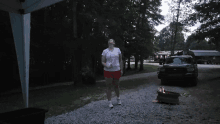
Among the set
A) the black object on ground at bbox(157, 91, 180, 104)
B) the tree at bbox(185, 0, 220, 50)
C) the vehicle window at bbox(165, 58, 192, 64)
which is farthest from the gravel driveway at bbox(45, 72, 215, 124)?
the tree at bbox(185, 0, 220, 50)

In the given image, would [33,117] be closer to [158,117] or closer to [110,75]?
[110,75]

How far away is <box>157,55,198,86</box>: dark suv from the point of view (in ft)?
28.7

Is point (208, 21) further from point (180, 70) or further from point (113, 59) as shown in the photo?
point (113, 59)

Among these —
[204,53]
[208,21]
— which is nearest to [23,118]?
[208,21]

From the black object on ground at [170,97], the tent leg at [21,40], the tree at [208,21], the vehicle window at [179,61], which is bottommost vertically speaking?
the black object on ground at [170,97]

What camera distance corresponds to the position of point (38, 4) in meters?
3.21

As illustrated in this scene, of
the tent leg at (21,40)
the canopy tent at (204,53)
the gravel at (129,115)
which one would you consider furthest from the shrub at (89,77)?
the canopy tent at (204,53)

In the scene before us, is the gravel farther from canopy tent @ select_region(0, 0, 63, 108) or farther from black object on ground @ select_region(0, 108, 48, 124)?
black object on ground @ select_region(0, 108, 48, 124)

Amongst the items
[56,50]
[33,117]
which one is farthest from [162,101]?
[56,50]

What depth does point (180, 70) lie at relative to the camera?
8.88 meters

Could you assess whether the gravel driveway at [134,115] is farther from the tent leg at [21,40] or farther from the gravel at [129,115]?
the tent leg at [21,40]

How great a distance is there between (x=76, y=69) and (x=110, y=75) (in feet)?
21.5

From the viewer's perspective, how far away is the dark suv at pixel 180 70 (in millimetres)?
8734

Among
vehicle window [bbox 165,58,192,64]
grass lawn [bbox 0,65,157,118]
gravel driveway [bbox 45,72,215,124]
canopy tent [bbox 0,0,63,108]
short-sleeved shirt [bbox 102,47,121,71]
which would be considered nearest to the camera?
canopy tent [bbox 0,0,63,108]
